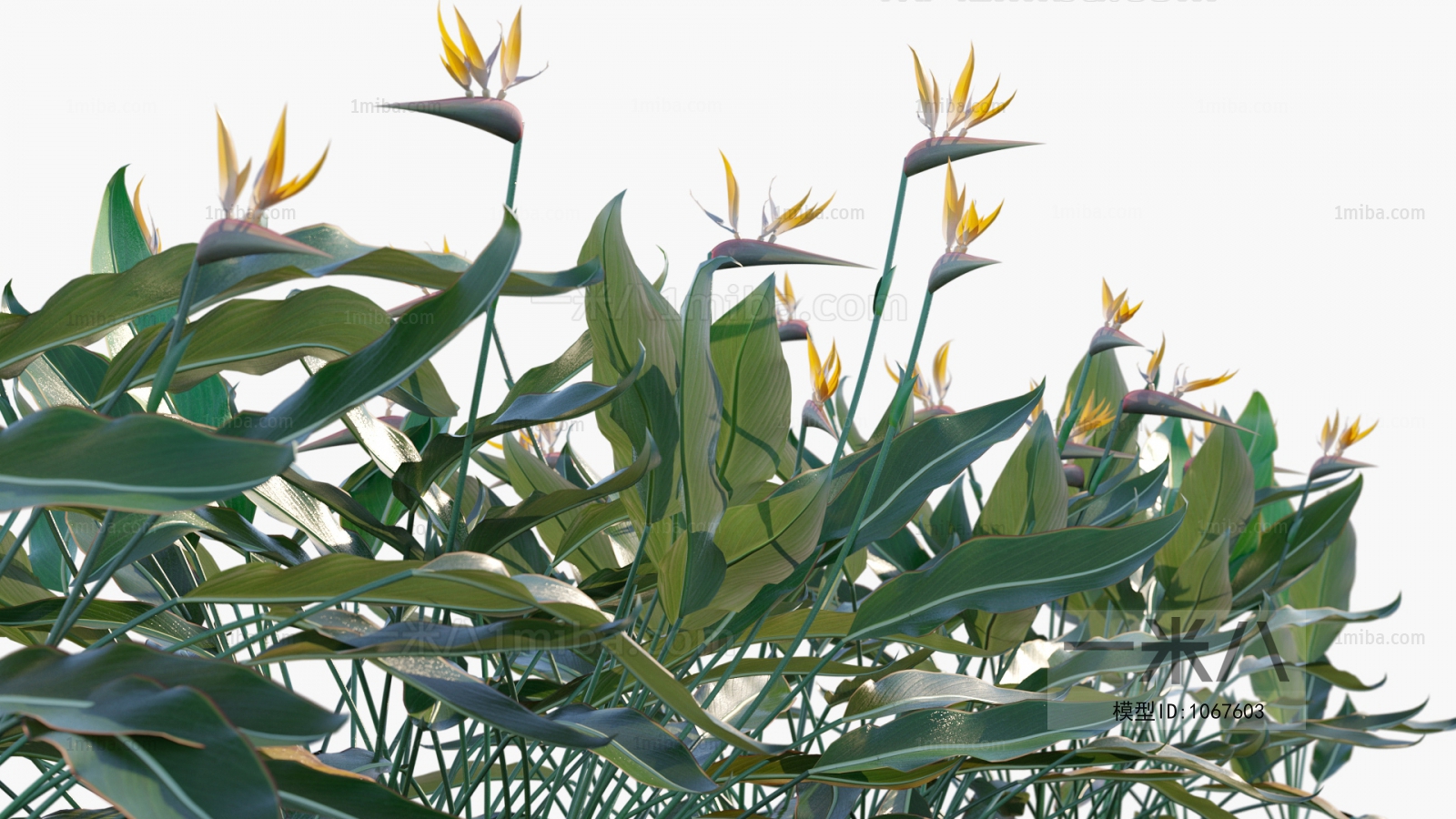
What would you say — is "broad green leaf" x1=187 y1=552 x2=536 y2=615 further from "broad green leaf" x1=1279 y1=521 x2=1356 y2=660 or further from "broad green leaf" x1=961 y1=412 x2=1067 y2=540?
"broad green leaf" x1=1279 y1=521 x2=1356 y2=660

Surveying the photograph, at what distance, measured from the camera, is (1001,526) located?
74 centimetres

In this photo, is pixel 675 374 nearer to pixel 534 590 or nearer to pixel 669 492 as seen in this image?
pixel 669 492

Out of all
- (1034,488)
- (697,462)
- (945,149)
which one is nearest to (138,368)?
(697,462)

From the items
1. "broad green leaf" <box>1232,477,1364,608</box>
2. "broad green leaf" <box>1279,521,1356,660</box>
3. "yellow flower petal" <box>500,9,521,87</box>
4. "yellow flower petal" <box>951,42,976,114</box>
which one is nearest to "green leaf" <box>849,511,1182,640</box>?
"yellow flower petal" <box>951,42,976,114</box>

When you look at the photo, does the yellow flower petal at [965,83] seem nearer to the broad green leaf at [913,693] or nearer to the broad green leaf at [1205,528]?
the broad green leaf at [913,693]

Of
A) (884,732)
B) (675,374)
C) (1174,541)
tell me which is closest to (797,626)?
(884,732)

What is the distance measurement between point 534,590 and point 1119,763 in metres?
0.54

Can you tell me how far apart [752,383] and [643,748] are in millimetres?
222

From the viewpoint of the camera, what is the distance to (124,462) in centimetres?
36

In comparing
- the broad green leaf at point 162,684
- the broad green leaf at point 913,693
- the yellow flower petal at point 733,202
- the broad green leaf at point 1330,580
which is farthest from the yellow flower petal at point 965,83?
the broad green leaf at point 1330,580

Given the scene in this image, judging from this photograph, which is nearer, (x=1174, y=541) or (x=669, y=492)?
(x=669, y=492)

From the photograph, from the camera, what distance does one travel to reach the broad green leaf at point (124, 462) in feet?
1.13

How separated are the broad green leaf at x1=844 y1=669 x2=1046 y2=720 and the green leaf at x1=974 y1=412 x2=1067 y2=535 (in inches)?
4.7

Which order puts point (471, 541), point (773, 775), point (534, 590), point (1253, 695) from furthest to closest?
point (1253, 695) → point (773, 775) → point (471, 541) → point (534, 590)
